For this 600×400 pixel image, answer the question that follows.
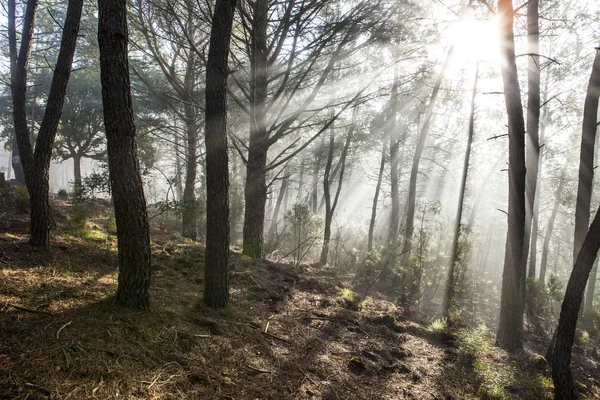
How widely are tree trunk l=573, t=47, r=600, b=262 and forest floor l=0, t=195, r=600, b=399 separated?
466 centimetres

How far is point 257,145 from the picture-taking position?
6895 mm

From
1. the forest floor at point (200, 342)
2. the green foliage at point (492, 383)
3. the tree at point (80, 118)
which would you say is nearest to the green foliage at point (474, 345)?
the forest floor at point (200, 342)

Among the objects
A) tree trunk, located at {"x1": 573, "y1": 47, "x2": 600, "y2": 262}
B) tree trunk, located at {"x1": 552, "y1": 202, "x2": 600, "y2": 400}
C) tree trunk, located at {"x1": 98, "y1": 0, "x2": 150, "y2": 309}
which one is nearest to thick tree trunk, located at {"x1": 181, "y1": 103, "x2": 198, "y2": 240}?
tree trunk, located at {"x1": 98, "y1": 0, "x2": 150, "y2": 309}

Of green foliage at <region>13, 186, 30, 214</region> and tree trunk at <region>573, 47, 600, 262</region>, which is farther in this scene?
tree trunk at <region>573, 47, 600, 262</region>

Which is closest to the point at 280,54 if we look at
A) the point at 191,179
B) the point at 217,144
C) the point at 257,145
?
the point at 257,145

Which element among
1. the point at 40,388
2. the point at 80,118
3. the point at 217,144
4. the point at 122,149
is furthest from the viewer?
the point at 80,118

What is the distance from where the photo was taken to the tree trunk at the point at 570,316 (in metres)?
3.88

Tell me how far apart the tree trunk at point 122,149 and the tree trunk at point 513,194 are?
6.23m

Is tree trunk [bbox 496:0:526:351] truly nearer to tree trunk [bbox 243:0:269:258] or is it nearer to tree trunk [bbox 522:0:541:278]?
tree trunk [bbox 522:0:541:278]

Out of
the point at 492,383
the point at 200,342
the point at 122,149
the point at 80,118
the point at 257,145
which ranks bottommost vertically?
the point at 492,383

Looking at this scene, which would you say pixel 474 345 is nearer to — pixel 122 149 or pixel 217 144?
pixel 217 144

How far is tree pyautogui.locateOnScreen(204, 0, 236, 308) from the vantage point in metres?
3.59

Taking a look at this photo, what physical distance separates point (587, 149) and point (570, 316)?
6.34 metres

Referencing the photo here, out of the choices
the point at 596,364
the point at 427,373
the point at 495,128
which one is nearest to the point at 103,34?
the point at 427,373
